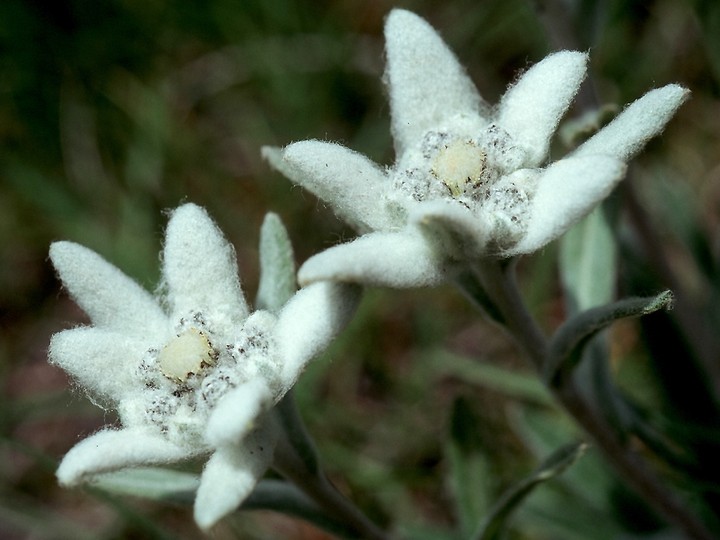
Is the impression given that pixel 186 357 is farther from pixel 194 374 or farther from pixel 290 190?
pixel 290 190

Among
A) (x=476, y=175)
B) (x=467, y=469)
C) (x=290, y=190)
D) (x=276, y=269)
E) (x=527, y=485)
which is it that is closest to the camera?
(x=476, y=175)

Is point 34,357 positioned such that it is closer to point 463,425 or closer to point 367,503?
point 367,503

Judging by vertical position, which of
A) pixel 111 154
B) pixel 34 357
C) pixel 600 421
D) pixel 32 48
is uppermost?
pixel 32 48

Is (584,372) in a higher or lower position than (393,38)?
lower

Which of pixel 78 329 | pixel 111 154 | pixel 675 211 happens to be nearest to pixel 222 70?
pixel 111 154

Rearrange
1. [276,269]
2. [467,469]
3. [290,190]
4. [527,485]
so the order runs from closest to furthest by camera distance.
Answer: [527,485], [276,269], [467,469], [290,190]

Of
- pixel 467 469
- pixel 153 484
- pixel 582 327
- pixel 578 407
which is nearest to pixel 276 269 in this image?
pixel 153 484
